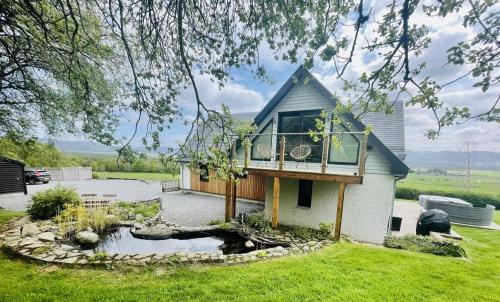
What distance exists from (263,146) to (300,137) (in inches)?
63.4

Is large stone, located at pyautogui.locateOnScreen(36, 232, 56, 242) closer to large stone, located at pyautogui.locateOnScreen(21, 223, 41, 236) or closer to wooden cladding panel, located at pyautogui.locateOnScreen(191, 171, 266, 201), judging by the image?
large stone, located at pyautogui.locateOnScreen(21, 223, 41, 236)

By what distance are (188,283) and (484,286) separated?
Result: 553 centimetres

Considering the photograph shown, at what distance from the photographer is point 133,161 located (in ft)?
11.4

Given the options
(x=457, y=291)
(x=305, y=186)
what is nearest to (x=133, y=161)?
(x=457, y=291)

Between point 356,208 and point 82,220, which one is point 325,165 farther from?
point 82,220

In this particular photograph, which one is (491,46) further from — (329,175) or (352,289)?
(329,175)

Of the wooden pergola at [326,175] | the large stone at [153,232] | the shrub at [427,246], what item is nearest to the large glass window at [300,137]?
the wooden pergola at [326,175]

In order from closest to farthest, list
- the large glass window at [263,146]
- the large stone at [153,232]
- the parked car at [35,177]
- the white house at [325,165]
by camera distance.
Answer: the large stone at [153,232] → the white house at [325,165] → the large glass window at [263,146] → the parked car at [35,177]

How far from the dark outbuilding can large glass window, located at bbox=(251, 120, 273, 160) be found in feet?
52.5

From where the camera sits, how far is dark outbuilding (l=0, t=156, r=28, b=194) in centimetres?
1349

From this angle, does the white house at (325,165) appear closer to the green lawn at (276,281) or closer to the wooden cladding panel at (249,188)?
the green lawn at (276,281)

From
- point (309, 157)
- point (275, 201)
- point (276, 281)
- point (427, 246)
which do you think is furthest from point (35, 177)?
point (427, 246)

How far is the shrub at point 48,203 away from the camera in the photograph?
25.1 ft

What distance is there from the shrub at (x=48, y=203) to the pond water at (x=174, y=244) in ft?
8.86
